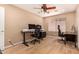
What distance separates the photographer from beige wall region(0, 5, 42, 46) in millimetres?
4117

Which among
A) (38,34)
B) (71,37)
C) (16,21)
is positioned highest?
(16,21)

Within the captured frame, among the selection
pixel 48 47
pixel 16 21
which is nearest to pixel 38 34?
pixel 48 47

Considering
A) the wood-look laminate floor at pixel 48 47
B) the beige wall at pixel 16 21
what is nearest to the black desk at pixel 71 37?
the wood-look laminate floor at pixel 48 47

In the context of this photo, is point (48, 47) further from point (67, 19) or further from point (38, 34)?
point (67, 19)

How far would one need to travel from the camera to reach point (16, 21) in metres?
4.28

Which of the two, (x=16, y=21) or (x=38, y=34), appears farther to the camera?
(x=38, y=34)

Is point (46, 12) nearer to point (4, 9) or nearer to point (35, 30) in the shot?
point (35, 30)

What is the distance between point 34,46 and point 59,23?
1.39 meters

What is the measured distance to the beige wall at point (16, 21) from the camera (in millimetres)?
4117

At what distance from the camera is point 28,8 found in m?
4.04

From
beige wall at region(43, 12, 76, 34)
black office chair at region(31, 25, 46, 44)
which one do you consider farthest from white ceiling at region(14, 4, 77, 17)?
black office chair at region(31, 25, 46, 44)

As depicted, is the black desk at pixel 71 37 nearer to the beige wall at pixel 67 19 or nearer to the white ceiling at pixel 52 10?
the beige wall at pixel 67 19

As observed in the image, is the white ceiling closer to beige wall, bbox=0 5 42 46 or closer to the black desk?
beige wall, bbox=0 5 42 46
